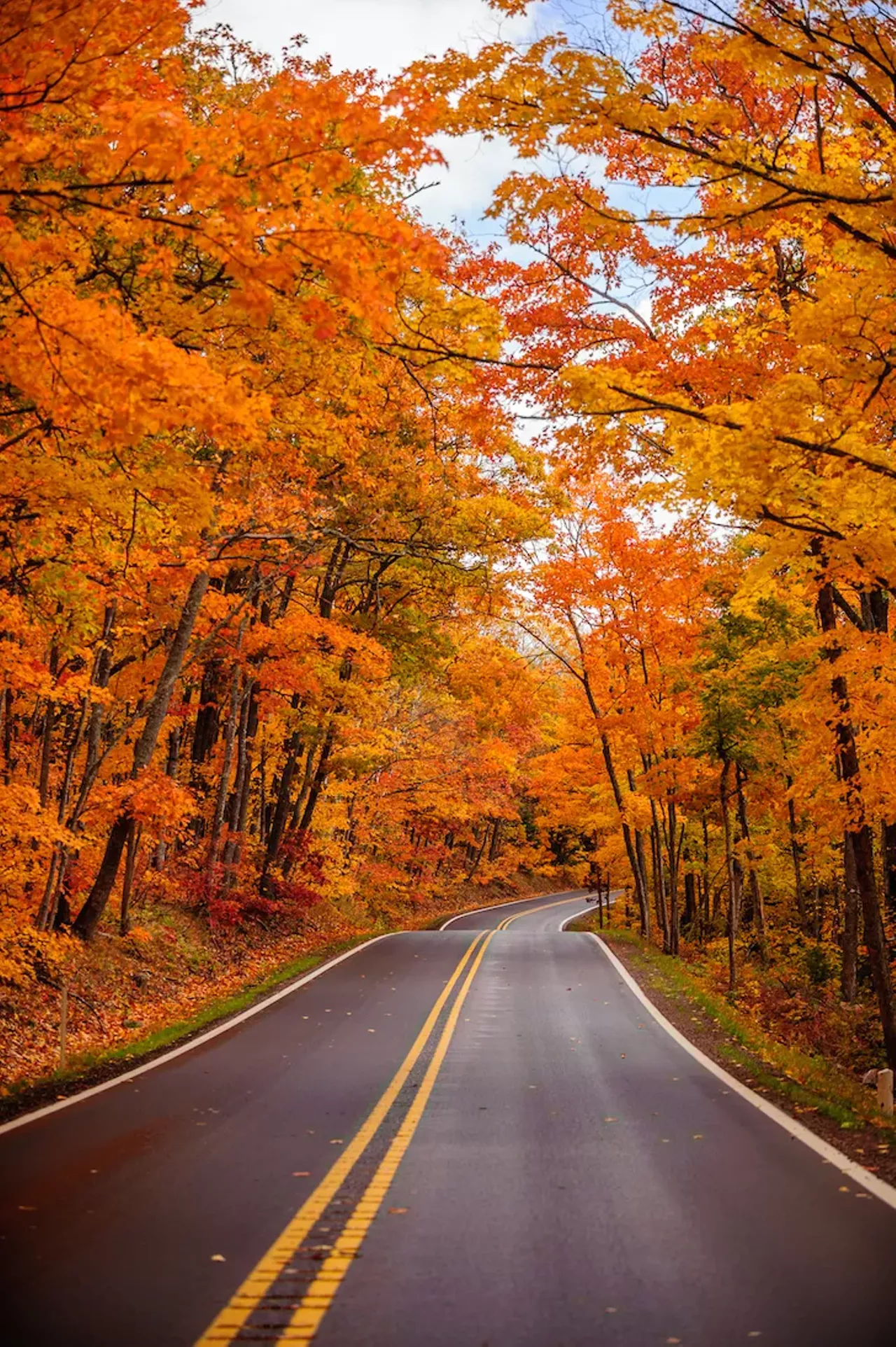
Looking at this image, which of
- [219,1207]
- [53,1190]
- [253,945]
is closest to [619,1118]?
[219,1207]

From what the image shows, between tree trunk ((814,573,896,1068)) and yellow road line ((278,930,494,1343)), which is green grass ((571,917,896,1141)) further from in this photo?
yellow road line ((278,930,494,1343))

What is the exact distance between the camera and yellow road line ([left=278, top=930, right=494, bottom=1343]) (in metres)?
3.83

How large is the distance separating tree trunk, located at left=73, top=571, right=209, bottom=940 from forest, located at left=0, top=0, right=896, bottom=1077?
0.22 ft

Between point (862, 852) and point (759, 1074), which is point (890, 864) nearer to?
point (862, 852)

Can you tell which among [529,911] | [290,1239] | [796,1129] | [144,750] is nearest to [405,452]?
[144,750]

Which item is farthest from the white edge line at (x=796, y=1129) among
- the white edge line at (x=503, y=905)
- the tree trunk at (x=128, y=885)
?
the white edge line at (x=503, y=905)

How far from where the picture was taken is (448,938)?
957 inches

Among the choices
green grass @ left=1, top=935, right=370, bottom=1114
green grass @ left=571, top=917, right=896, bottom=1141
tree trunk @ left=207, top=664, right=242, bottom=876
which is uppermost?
tree trunk @ left=207, top=664, right=242, bottom=876

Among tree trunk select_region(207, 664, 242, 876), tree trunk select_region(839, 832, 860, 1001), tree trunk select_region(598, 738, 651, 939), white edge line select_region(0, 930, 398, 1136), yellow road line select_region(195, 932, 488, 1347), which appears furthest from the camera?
tree trunk select_region(598, 738, 651, 939)

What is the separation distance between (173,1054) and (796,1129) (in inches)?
251

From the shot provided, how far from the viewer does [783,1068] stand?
10.1 metres

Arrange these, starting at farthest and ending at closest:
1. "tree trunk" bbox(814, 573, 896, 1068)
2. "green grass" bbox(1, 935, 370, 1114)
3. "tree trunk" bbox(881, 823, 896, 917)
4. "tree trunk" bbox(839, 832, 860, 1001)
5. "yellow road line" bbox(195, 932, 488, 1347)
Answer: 1. "tree trunk" bbox(839, 832, 860, 1001)
2. "tree trunk" bbox(881, 823, 896, 917)
3. "tree trunk" bbox(814, 573, 896, 1068)
4. "green grass" bbox(1, 935, 370, 1114)
5. "yellow road line" bbox(195, 932, 488, 1347)

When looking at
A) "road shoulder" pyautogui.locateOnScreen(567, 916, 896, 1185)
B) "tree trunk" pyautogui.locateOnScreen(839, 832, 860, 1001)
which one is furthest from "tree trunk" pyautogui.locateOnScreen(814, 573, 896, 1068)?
"tree trunk" pyautogui.locateOnScreen(839, 832, 860, 1001)

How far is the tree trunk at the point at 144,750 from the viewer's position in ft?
44.9
